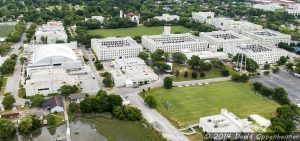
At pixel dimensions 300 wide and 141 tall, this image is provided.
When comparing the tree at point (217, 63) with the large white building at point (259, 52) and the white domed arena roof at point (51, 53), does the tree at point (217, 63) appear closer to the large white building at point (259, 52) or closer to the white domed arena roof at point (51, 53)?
the large white building at point (259, 52)

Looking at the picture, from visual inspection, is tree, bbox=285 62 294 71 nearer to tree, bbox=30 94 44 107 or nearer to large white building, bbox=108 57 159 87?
large white building, bbox=108 57 159 87

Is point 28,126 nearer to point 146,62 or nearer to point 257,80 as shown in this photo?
point 146,62

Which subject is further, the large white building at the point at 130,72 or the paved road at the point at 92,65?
the paved road at the point at 92,65

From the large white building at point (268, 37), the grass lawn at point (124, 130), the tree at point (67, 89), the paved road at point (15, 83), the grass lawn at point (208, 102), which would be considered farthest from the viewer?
the large white building at point (268, 37)

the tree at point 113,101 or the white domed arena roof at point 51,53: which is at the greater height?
the white domed arena roof at point 51,53

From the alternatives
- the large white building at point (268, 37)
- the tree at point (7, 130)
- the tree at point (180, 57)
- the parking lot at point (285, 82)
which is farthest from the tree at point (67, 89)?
the large white building at point (268, 37)

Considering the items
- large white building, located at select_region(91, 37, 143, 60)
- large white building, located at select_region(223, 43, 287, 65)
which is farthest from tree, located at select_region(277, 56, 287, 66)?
large white building, located at select_region(91, 37, 143, 60)

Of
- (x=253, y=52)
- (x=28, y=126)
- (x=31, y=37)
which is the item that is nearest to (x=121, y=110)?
(x=28, y=126)
